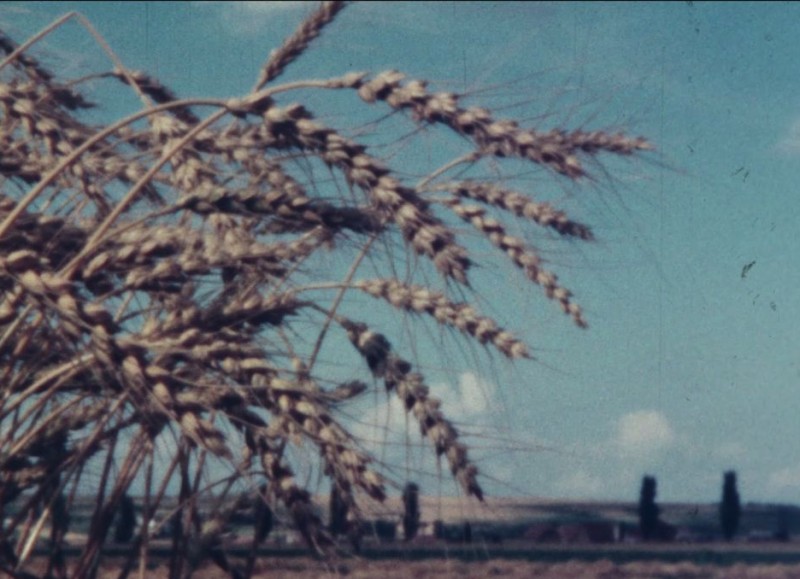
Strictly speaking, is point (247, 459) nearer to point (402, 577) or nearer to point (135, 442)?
point (135, 442)

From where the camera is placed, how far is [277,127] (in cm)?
178

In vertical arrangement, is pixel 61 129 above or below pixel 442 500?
above

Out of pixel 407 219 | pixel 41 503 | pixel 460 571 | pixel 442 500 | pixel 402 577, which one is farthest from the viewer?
pixel 460 571

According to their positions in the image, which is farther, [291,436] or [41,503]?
[41,503]

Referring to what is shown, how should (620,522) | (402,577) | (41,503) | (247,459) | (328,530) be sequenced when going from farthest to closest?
1. (620,522)
2. (402,577)
3. (41,503)
4. (247,459)
5. (328,530)

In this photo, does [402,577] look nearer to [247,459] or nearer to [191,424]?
[247,459]

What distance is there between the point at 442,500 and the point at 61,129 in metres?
1.16

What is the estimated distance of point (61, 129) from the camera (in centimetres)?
235

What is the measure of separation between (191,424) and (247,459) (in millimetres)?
550

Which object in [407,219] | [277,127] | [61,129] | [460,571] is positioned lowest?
[460,571]

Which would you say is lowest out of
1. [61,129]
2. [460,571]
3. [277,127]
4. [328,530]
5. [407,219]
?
[460,571]

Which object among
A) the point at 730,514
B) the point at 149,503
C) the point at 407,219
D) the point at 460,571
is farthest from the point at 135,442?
the point at 730,514

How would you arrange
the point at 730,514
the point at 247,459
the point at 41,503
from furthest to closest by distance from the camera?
the point at 730,514 → the point at 41,503 → the point at 247,459

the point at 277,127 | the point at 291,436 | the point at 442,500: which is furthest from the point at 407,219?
the point at 442,500
